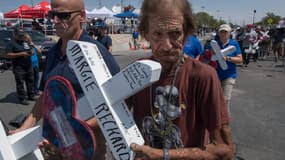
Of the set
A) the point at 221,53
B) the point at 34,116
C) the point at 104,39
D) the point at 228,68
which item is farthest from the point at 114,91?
the point at 104,39

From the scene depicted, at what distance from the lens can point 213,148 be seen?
1.22 meters

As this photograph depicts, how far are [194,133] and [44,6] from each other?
26.7 meters

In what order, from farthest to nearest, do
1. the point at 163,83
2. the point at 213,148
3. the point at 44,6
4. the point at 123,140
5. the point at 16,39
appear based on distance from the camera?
1. the point at 44,6
2. the point at 16,39
3. the point at 163,83
4. the point at 213,148
5. the point at 123,140

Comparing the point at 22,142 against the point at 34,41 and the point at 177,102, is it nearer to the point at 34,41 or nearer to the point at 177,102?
the point at 177,102

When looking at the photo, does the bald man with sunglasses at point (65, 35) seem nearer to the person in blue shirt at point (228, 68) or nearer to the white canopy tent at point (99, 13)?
the person in blue shirt at point (228, 68)

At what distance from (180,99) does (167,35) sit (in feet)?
0.86

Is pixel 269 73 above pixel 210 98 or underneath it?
underneath

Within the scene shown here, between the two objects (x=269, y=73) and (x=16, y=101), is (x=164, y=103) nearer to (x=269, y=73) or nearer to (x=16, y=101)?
(x=16, y=101)

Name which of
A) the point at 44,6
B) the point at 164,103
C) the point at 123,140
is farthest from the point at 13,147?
the point at 44,6

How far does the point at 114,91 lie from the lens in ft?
3.62

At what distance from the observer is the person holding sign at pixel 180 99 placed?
4.02ft

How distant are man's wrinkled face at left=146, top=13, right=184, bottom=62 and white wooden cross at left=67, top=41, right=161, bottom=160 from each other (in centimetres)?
22

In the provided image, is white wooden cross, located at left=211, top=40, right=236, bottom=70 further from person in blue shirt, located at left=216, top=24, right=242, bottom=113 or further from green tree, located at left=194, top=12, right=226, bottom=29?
green tree, located at left=194, top=12, right=226, bottom=29

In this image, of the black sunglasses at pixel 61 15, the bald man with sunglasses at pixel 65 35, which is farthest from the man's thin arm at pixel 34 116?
the black sunglasses at pixel 61 15
